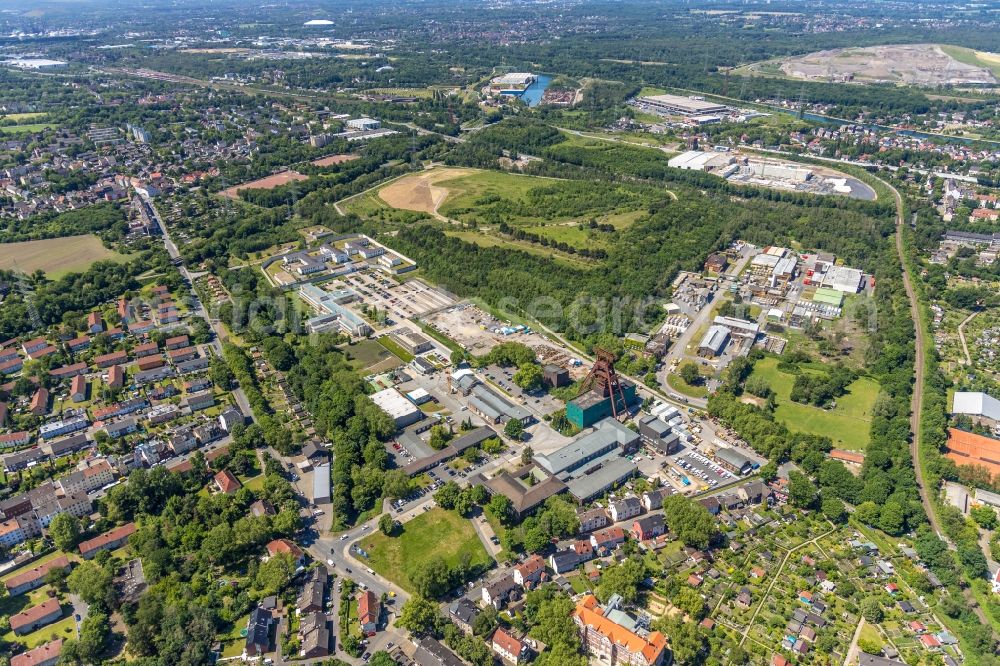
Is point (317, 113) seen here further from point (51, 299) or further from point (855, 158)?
point (855, 158)

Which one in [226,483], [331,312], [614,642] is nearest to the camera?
[614,642]

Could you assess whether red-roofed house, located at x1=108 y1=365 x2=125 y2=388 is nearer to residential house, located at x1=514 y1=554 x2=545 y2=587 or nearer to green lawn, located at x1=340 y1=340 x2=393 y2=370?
green lawn, located at x1=340 y1=340 x2=393 y2=370

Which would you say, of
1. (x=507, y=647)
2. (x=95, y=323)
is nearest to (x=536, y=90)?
(x=95, y=323)

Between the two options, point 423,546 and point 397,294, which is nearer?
point 423,546

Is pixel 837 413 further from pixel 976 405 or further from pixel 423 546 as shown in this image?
pixel 423 546

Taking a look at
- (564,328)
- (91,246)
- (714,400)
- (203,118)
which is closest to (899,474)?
(714,400)

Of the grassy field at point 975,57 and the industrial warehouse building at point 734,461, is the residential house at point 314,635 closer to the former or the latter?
the industrial warehouse building at point 734,461

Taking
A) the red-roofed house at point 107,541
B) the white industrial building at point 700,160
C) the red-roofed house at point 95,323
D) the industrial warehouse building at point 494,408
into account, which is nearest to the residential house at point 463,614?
the industrial warehouse building at point 494,408
